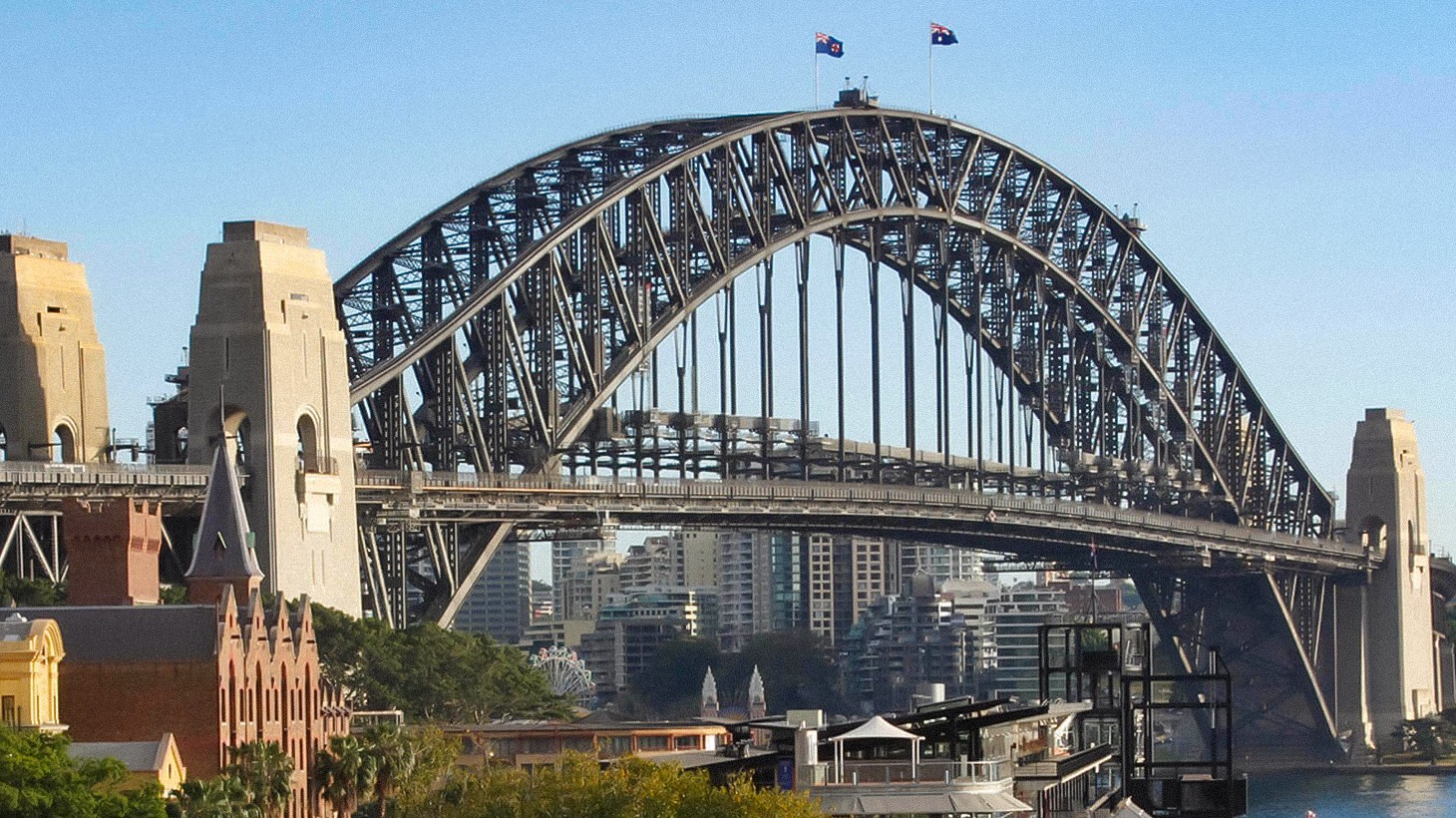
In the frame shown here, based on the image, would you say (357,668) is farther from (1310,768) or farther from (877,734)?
(1310,768)

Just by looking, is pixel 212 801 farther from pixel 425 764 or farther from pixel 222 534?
pixel 222 534

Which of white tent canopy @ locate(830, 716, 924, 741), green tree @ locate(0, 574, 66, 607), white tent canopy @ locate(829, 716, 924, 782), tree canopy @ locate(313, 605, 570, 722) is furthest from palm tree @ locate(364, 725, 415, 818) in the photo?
white tent canopy @ locate(830, 716, 924, 741)

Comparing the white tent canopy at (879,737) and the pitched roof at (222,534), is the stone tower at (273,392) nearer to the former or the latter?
the pitched roof at (222,534)

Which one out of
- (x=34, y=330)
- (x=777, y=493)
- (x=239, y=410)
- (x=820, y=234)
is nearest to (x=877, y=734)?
(x=239, y=410)

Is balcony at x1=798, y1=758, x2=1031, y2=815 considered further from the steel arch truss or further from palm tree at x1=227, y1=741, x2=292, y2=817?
the steel arch truss

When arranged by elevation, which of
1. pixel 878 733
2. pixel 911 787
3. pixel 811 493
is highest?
pixel 811 493

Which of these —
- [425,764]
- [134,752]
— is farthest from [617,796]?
[425,764]
